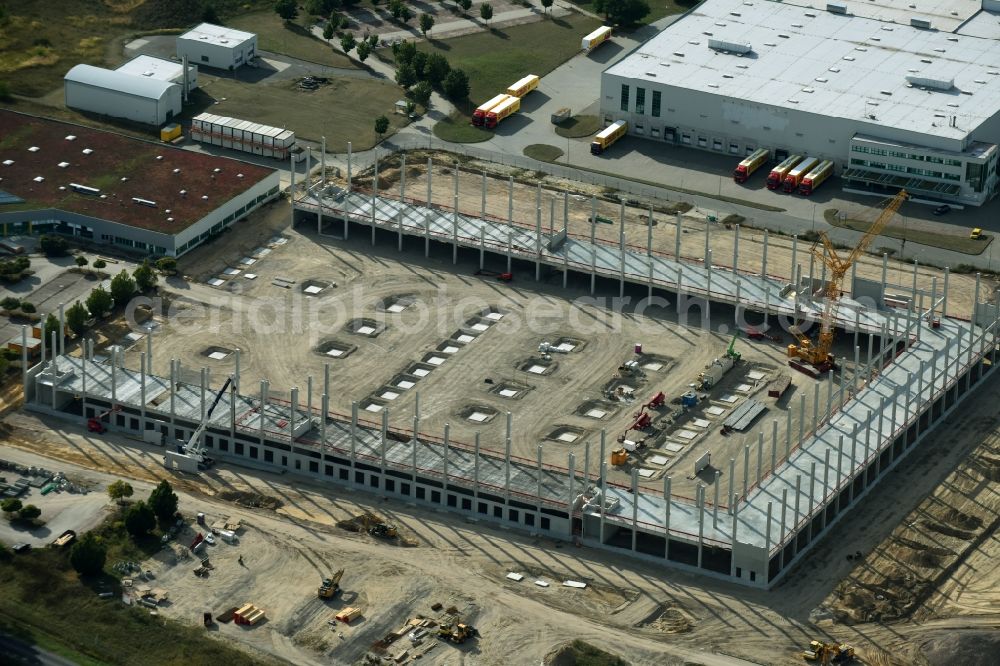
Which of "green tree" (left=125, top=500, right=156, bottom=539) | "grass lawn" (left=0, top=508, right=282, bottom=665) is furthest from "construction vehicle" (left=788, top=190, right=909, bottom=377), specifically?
"grass lawn" (left=0, top=508, right=282, bottom=665)

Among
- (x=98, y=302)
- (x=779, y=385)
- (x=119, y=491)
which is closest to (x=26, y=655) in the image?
(x=119, y=491)

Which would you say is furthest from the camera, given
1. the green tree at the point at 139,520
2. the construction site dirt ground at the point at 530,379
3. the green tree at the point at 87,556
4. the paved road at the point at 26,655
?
the construction site dirt ground at the point at 530,379

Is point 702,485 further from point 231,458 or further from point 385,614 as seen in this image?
point 231,458

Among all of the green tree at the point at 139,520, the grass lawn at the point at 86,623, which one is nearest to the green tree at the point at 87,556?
the grass lawn at the point at 86,623

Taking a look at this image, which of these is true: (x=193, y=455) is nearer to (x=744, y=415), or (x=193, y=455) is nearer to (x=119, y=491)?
(x=119, y=491)

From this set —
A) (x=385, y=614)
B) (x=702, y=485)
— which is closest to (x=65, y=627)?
(x=385, y=614)

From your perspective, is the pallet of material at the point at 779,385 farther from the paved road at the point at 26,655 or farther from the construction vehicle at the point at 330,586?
the paved road at the point at 26,655
